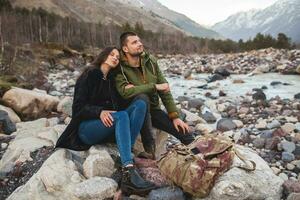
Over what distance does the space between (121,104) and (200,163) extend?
150 centimetres

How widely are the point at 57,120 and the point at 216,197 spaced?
5691 mm

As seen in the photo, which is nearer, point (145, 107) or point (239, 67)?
point (145, 107)

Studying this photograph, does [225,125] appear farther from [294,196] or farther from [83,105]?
[83,105]

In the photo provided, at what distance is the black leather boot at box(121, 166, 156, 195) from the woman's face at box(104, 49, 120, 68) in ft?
4.51

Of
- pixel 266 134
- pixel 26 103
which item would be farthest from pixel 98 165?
pixel 26 103

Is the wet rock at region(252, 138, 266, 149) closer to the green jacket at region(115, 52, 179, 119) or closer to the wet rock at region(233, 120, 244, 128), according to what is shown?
the wet rock at region(233, 120, 244, 128)

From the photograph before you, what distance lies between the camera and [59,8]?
147 meters

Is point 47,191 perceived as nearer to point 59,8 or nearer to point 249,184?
point 249,184

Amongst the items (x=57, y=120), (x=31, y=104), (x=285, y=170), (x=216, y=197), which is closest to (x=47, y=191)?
(x=216, y=197)

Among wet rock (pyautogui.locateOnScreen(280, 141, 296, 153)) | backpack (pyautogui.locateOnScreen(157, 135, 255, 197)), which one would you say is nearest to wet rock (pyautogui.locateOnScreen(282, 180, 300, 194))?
backpack (pyautogui.locateOnScreen(157, 135, 255, 197))

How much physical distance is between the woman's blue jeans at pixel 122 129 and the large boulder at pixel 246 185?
3.49 ft

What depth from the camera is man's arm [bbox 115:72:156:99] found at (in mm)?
5465

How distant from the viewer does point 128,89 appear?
5496 mm

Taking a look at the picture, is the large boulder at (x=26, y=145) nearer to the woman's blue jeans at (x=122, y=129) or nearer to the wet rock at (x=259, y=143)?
the woman's blue jeans at (x=122, y=129)
